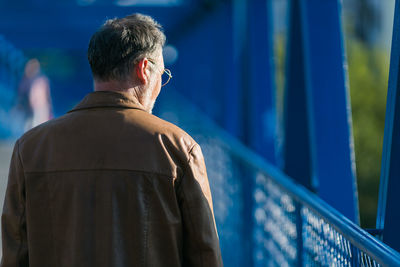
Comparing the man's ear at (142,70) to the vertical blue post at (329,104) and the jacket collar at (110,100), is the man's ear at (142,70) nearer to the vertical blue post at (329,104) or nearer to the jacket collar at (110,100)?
the jacket collar at (110,100)

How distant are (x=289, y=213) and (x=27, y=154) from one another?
4.36 ft

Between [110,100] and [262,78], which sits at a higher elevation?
[110,100]

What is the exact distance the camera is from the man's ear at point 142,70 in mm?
1887

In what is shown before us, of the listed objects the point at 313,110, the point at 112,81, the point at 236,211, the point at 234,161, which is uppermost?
the point at 112,81

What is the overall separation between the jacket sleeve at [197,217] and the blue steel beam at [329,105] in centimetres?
153

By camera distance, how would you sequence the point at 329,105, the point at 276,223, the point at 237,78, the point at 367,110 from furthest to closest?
the point at 367,110 → the point at 237,78 → the point at 329,105 → the point at 276,223

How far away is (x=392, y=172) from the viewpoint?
6.36 feet

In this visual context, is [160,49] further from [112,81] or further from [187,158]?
[187,158]

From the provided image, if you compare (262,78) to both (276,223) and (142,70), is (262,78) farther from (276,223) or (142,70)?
(142,70)

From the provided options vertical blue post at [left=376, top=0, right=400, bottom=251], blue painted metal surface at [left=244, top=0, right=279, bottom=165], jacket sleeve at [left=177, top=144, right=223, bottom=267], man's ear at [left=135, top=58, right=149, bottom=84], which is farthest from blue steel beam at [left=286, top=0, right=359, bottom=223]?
blue painted metal surface at [left=244, top=0, right=279, bottom=165]

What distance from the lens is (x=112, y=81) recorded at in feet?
6.20

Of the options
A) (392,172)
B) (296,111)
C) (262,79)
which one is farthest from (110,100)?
(262,79)

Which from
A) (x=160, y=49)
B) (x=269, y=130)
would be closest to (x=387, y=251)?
(x=160, y=49)

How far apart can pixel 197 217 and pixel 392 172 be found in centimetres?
74
